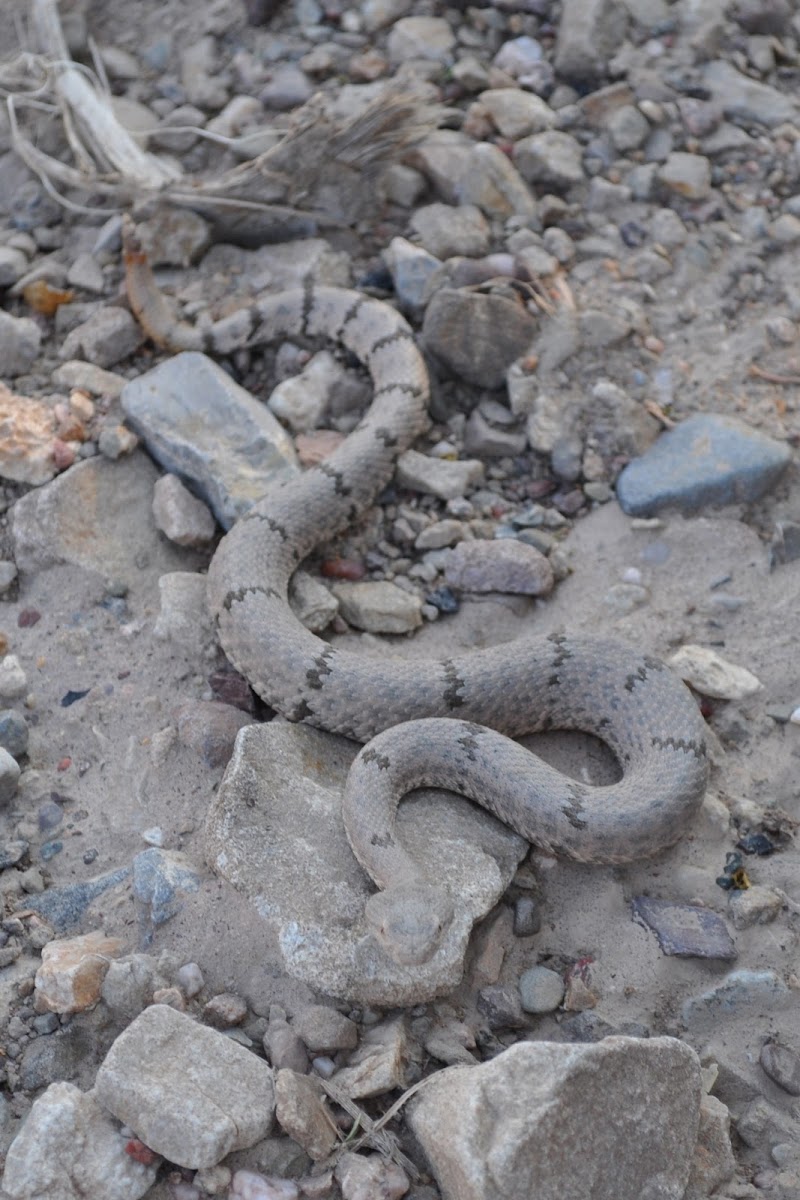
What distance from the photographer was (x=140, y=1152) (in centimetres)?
326

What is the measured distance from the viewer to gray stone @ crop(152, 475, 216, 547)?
5.41 metres

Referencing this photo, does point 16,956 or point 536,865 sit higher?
point 16,956

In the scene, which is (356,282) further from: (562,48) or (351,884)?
(351,884)

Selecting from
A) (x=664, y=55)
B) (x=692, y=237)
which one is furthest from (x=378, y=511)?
(x=664, y=55)

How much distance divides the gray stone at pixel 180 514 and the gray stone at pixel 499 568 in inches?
47.8

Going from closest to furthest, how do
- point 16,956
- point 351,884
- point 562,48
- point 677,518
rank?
1. point 16,956
2. point 351,884
3. point 677,518
4. point 562,48

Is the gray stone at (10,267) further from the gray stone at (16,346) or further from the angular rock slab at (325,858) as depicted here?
the angular rock slab at (325,858)

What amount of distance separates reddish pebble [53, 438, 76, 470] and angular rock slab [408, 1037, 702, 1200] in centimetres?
356

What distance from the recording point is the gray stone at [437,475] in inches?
227

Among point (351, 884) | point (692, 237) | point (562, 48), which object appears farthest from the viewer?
point (562, 48)

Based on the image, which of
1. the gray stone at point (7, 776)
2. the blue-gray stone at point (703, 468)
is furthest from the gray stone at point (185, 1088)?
the blue-gray stone at point (703, 468)

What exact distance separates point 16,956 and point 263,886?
0.87 metres

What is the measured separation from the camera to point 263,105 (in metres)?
7.23

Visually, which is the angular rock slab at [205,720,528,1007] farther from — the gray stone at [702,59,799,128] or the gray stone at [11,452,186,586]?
the gray stone at [702,59,799,128]
